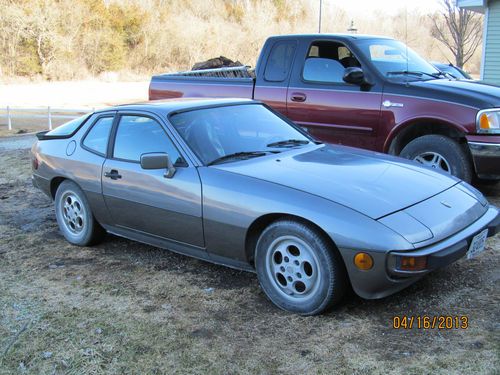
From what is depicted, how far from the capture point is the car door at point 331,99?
652 centimetres

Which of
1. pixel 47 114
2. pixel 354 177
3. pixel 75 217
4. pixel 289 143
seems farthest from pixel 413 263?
pixel 47 114

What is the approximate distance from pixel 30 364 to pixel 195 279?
1.48 m

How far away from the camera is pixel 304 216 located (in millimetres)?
3535

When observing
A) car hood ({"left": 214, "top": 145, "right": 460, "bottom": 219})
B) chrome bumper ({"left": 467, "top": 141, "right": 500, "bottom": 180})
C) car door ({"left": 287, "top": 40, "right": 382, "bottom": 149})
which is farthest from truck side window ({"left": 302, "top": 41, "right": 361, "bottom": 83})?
car hood ({"left": 214, "top": 145, "right": 460, "bottom": 219})

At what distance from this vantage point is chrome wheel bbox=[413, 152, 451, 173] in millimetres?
6125

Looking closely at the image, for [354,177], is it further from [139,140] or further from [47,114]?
[47,114]

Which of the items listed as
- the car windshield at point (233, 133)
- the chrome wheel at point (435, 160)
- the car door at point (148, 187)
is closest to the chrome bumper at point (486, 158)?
the chrome wheel at point (435, 160)

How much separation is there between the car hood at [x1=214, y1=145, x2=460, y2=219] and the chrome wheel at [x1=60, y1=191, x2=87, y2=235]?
1.77m

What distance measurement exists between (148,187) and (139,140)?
52 cm

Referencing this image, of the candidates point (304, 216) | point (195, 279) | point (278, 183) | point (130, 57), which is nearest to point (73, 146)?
point (195, 279)

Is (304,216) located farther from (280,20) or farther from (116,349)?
(280,20)

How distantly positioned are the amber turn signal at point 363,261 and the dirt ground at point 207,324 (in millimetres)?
418

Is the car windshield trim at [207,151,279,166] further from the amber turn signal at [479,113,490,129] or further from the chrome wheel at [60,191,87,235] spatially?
the amber turn signal at [479,113,490,129]

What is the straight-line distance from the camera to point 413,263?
10.8 ft
